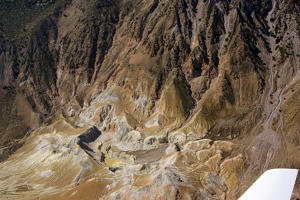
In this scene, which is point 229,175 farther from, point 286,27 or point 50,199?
point 286,27

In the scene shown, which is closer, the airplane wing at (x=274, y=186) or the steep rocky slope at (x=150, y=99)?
the airplane wing at (x=274, y=186)

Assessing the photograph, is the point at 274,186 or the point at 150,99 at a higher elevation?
the point at 274,186

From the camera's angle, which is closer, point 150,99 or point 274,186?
point 274,186

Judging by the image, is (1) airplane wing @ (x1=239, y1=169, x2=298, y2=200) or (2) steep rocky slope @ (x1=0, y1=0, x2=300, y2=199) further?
(2) steep rocky slope @ (x1=0, y1=0, x2=300, y2=199)
